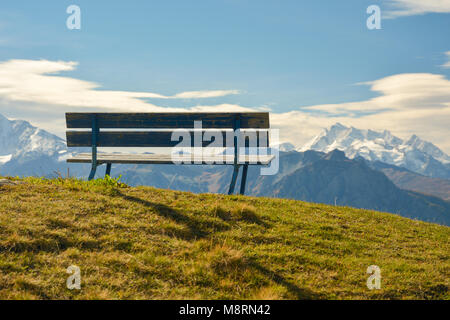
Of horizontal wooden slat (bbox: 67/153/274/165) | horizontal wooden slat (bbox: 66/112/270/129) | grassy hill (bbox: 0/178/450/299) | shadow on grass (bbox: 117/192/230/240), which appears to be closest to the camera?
grassy hill (bbox: 0/178/450/299)

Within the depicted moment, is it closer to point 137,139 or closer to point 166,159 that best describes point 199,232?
point 166,159

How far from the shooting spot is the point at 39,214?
6.72 meters

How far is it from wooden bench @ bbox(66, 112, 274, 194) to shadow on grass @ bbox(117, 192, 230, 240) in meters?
2.14

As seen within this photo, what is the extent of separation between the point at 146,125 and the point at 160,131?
0.43 meters

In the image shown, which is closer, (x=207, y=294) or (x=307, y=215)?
(x=207, y=294)

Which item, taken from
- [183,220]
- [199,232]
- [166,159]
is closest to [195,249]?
[199,232]

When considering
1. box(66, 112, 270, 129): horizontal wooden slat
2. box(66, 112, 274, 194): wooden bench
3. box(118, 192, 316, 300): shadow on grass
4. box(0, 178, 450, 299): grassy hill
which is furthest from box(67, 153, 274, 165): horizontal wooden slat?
box(118, 192, 316, 300): shadow on grass

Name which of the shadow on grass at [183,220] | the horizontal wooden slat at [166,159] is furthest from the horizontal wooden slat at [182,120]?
the shadow on grass at [183,220]

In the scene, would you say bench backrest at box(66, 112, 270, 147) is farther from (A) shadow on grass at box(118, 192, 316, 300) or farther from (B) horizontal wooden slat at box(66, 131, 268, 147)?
(A) shadow on grass at box(118, 192, 316, 300)

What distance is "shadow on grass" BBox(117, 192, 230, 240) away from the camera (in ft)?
21.5

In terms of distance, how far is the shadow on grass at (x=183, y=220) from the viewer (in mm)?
6562
